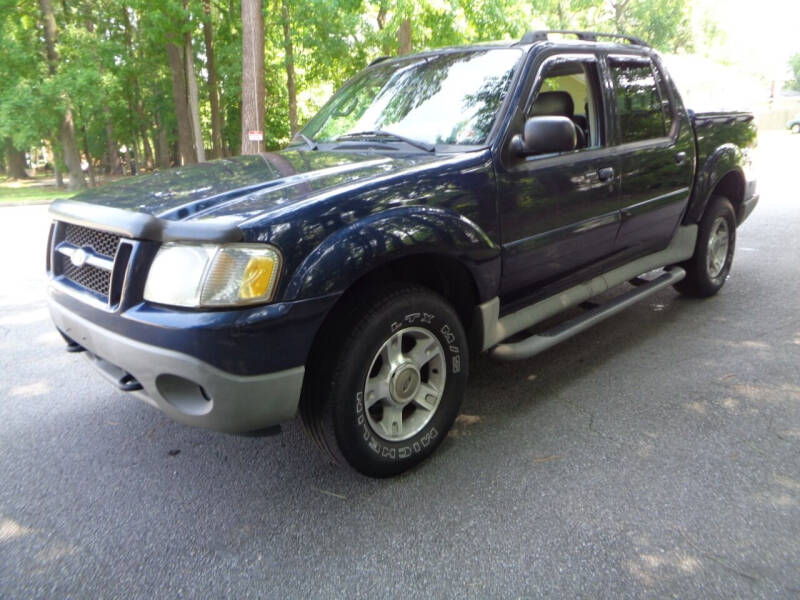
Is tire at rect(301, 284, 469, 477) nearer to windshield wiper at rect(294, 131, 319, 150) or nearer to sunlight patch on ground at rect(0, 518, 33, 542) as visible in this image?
sunlight patch on ground at rect(0, 518, 33, 542)

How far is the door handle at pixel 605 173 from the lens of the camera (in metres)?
3.59

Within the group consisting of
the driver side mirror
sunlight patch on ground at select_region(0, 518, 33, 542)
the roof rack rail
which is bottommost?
sunlight patch on ground at select_region(0, 518, 33, 542)

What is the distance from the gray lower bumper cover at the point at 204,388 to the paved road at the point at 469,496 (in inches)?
19.5

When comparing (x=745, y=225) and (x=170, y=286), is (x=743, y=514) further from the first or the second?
(x=745, y=225)

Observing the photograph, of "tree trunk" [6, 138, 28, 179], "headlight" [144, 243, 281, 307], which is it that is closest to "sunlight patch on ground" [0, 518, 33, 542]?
"headlight" [144, 243, 281, 307]

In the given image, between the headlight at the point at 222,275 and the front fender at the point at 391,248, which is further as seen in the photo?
the front fender at the point at 391,248

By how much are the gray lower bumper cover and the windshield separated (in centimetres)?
161

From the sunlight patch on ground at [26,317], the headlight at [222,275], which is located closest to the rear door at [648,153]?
the headlight at [222,275]

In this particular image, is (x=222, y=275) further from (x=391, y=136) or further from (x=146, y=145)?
(x=146, y=145)

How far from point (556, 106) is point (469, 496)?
8.36ft

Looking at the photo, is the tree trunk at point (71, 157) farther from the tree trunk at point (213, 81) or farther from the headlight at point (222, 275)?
the headlight at point (222, 275)

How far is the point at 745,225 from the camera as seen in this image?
867 cm

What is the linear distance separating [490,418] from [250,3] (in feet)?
31.7

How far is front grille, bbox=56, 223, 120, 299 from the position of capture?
2510mm
